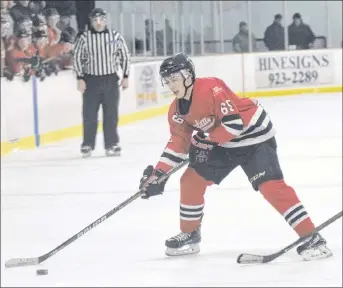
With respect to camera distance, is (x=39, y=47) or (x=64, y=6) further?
(x=39, y=47)

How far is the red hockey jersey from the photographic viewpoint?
1188 mm

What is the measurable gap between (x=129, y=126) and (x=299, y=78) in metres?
5.95

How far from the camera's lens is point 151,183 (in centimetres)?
124

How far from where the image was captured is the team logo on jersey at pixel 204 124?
1.21 m

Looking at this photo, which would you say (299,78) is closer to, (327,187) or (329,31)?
(329,31)

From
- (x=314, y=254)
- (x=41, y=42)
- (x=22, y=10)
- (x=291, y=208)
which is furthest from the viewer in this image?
(x=314, y=254)

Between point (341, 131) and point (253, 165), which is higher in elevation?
point (253, 165)

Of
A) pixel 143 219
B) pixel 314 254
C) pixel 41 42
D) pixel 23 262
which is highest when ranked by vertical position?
pixel 41 42

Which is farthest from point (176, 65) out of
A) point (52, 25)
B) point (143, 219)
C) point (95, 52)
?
point (143, 219)

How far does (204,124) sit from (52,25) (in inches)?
20.9

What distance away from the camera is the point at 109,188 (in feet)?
19.4

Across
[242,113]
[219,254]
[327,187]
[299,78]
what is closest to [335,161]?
[327,187]

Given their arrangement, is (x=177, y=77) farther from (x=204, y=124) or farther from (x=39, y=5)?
(x=39, y=5)

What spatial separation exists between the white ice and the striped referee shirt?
0.28 metres
